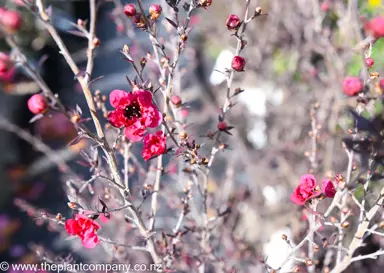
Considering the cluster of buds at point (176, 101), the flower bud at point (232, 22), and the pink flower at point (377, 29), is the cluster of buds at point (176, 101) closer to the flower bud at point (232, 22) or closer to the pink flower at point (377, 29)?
the flower bud at point (232, 22)

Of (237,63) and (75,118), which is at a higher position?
(237,63)

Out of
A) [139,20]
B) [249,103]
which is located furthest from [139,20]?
[249,103]

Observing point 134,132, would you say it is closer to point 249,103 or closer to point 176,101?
point 176,101

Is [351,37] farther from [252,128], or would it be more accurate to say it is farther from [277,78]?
[252,128]

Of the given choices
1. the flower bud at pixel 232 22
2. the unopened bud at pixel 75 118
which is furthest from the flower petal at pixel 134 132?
the flower bud at pixel 232 22

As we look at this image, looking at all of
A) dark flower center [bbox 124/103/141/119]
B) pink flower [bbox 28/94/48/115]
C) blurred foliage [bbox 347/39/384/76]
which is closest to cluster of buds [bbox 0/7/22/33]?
pink flower [bbox 28/94/48/115]

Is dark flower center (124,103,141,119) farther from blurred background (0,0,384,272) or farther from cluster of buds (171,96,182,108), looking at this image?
blurred background (0,0,384,272)

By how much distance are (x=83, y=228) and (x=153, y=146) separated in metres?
0.20

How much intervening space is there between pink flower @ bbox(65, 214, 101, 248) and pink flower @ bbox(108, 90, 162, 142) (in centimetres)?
18

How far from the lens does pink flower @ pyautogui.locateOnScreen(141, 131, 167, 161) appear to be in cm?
80

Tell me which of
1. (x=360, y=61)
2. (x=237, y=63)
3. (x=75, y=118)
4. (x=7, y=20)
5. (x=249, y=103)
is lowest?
(x=75, y=118)

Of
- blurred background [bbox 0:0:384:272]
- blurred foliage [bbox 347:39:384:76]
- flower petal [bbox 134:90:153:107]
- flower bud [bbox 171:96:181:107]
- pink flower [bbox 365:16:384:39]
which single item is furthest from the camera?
blurred background [bbox 0:0:384:272]

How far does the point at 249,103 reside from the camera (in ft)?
8.50

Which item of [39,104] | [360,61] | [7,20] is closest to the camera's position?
[39,104]
